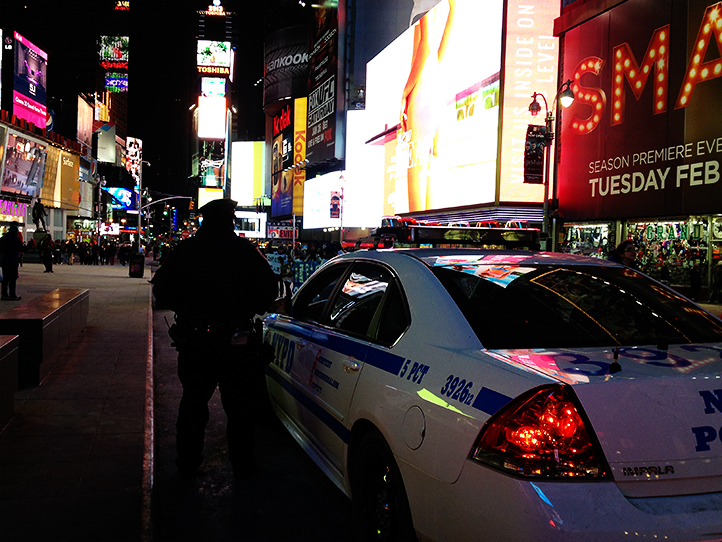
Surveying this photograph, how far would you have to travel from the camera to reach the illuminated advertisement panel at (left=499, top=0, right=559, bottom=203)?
25953 millimetres

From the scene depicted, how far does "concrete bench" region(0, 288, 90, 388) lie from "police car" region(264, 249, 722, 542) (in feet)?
11.9

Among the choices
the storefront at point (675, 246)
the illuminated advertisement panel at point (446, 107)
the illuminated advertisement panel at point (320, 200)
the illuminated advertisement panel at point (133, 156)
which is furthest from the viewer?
the illuminated advertisement panel at point (133, 156)

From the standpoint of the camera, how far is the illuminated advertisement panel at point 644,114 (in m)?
18.2

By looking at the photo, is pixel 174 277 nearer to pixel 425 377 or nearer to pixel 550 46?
pixel 425 377

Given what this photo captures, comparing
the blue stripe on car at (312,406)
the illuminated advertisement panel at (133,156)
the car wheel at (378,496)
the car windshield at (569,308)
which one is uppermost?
the illuminated advertisement panel at (133,156)

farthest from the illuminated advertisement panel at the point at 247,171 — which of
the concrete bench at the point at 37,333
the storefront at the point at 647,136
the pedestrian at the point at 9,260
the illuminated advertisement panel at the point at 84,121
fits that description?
the concrete bench at the point at 37,333

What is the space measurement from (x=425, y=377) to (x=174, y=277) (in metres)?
2.06

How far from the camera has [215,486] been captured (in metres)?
4.02

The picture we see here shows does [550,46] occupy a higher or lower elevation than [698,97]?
higher

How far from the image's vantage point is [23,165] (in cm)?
5456

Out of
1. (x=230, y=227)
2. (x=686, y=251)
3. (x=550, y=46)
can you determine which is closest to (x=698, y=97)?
(x=686, y=251)

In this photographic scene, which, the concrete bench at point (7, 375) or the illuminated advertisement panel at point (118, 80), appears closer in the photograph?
the concrete bench at point (7, 375)

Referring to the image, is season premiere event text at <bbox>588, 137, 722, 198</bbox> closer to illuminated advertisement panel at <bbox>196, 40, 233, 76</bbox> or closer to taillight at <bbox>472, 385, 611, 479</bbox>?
taillight at <bbox>472, 385, 611, 479</bbox>

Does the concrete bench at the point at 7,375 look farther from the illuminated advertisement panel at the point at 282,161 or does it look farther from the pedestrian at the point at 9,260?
the illuminated advertisement panel at the point at 282,161
